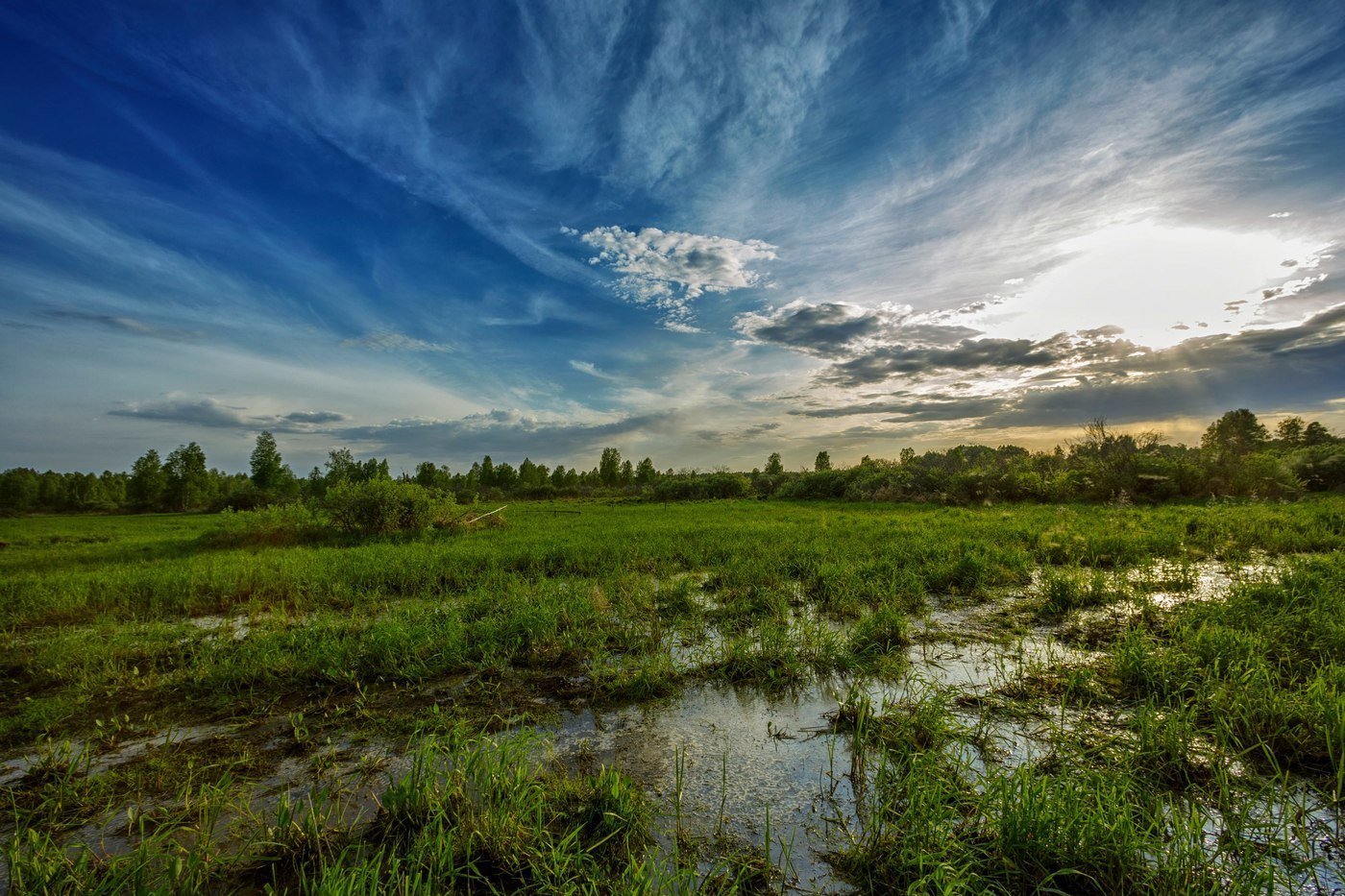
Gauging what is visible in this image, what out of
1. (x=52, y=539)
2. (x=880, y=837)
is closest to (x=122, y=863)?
(x=880, y=837)

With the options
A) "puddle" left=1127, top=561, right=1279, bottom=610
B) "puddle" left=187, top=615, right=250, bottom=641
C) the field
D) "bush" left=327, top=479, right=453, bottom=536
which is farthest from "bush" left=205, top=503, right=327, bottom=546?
"puddle" left=1127, top=561, right=1279, bottom=610

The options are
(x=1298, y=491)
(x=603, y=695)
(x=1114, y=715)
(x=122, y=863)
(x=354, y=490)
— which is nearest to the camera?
(x=122, y=863)

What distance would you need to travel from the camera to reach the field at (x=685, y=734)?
275 cm

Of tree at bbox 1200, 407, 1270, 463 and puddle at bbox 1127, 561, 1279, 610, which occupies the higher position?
tree at bbox 1200, 407, 1270, 463

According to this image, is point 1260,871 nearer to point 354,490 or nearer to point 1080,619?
point 1080,619

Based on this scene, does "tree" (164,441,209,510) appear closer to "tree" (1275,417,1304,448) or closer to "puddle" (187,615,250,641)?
"puddle" (187,615,250,641)

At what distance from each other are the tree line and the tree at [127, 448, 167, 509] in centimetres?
13

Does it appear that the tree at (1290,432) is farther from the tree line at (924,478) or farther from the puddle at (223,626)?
the puddle at (223,626)

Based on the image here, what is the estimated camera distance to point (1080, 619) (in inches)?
277

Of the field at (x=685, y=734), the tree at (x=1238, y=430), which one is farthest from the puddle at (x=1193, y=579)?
the tree at (x=1238, y=430)

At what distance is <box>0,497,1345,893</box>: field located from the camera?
2750 millimetres

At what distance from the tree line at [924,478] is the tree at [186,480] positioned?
148 mm

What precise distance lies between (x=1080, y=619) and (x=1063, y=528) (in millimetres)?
8939

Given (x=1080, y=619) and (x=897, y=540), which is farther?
(x=897, y=540)
